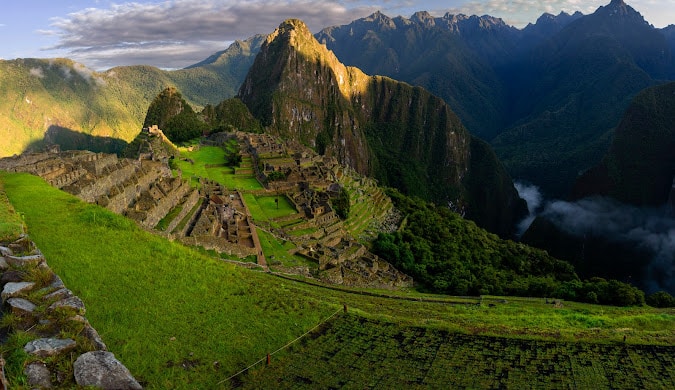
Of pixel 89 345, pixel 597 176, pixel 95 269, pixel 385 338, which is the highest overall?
pixel 89 345

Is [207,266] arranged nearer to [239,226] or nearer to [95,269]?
[95,269]

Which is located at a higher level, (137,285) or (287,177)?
(137,285)

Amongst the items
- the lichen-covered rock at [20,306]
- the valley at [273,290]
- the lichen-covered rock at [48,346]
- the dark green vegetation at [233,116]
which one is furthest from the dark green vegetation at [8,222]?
the dark green vegetation at [233,116]

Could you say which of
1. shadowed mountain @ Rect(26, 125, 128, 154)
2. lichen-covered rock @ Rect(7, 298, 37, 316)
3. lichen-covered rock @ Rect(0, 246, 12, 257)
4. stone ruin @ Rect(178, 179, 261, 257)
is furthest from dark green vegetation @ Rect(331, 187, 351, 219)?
shadowed mountain @ Rect(26, 125, 128, 154)

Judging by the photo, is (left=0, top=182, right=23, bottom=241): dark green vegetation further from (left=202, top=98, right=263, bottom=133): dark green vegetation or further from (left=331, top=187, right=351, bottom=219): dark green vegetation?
(left=202, top=98, right=263, bottom=133): dark green vegetation

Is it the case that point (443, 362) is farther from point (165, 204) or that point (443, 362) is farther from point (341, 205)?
point (341, 205)

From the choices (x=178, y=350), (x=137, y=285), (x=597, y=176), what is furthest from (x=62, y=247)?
(x=597, y=176)
